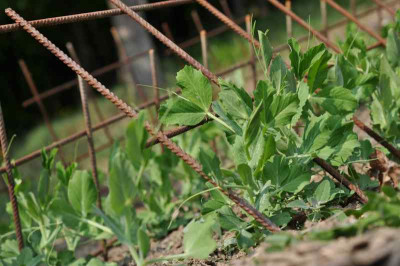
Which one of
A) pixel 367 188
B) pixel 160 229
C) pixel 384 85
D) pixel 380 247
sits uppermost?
pixel 384 85

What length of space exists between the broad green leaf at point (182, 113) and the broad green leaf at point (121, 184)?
1.47 ft

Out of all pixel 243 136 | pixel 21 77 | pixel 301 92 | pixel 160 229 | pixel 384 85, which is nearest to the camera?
pixel 243 136

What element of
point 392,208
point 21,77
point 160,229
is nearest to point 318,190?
point 392,208

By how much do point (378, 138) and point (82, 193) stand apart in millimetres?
984

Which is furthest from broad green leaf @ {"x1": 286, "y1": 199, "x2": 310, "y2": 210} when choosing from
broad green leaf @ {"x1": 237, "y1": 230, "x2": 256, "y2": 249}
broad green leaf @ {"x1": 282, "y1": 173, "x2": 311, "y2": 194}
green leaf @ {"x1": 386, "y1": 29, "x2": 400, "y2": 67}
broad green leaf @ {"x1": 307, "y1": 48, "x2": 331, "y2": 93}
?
green leaf @ {"x1": 386, "y1": 29, "x2": 400, "y2": 67}

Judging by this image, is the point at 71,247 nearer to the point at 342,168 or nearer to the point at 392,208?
the point at 342,168

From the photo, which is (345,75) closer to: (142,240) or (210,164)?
(210,164)

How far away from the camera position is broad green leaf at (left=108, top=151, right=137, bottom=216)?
113 cm

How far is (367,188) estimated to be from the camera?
179 centimetres

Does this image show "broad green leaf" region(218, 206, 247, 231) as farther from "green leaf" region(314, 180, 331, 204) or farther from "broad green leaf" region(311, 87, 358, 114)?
"broad green leaf" region(311, 87, 358, 114)

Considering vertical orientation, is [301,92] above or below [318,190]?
above

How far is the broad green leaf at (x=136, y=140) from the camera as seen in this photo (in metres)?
1.13

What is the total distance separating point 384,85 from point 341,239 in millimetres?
1076

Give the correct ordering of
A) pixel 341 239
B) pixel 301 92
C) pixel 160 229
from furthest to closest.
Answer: pixel 160 229, pixel 301 92, pixel 341 239
